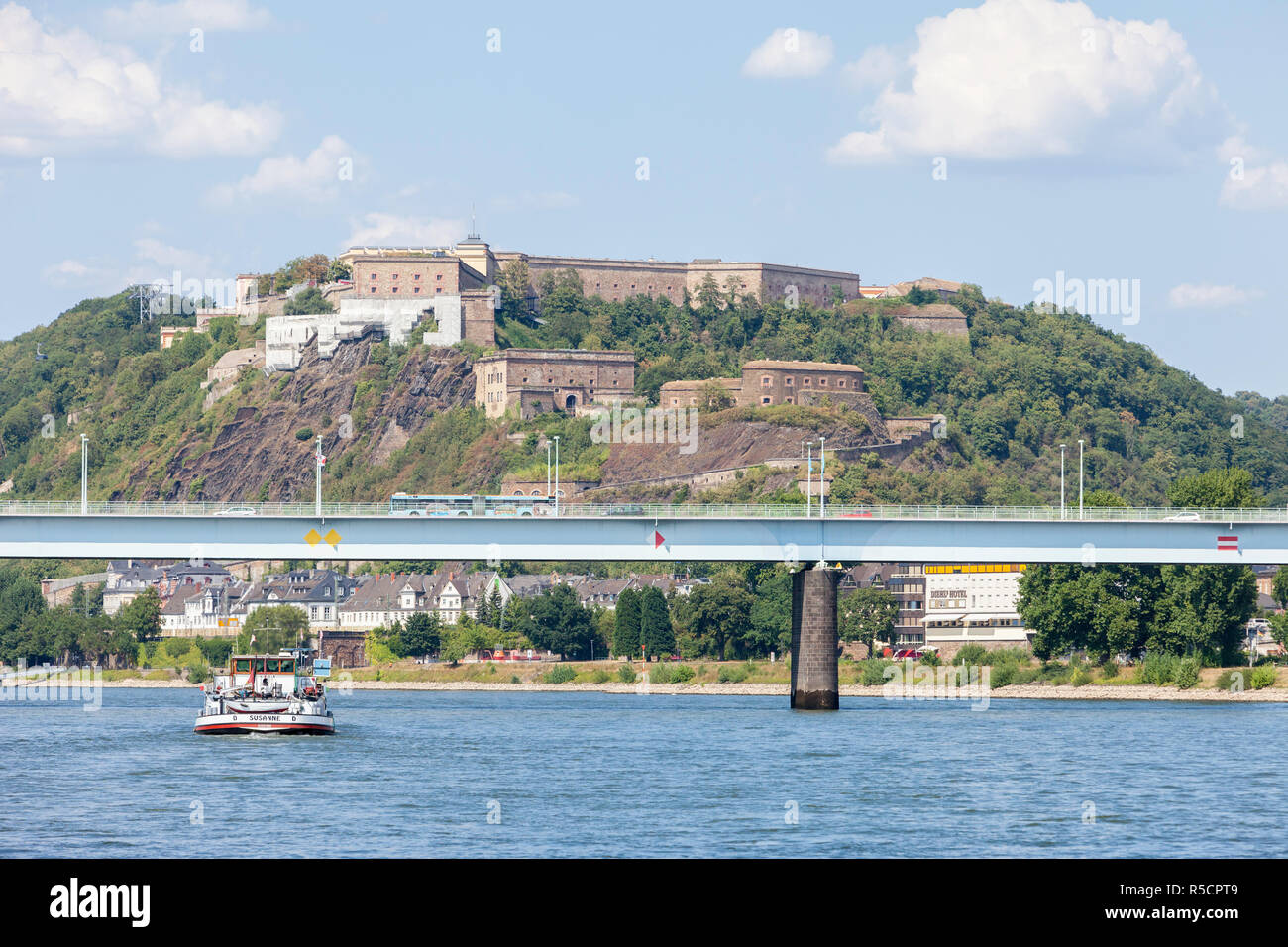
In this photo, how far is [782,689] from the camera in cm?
12306

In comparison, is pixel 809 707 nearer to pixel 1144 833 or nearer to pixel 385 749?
pixel 385 749

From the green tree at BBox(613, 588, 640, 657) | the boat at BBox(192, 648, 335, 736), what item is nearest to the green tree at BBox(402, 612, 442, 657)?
the green tree at BBox(613, 588, 640, 657)

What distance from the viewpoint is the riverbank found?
100 m

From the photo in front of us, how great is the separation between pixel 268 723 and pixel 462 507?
74.3 feet

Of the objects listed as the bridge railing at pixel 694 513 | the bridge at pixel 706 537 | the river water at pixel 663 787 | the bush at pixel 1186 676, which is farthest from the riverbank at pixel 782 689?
the bridge at pixel 706 537

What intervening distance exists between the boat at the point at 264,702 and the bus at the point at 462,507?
9.28 metres

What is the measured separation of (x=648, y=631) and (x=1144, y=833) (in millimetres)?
104858

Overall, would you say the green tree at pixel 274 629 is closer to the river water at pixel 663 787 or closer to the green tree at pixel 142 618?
the green tree at pixel 142 618

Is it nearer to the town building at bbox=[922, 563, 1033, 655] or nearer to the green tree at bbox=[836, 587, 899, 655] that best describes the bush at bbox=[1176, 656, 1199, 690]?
the green tree at bbox=[836, 587, 899, 655]

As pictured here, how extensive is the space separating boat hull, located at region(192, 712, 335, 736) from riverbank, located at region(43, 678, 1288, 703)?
161ft
